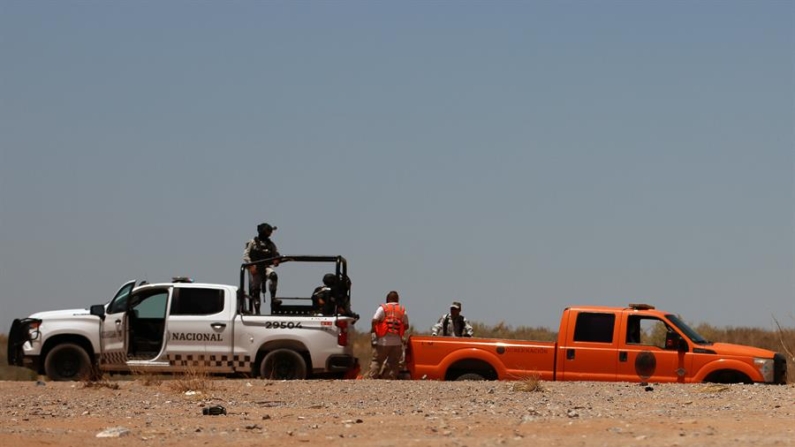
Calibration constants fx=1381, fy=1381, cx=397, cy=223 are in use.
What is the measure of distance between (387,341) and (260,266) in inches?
103

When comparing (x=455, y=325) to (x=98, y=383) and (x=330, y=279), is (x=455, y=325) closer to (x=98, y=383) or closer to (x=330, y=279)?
(x=330, y=279)

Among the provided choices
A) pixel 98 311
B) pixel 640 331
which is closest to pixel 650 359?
pixel 640 331

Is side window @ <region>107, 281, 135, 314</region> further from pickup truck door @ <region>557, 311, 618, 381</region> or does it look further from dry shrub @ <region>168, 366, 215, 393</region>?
pickup truck door @ <region>557, 311, 618, 381</region>

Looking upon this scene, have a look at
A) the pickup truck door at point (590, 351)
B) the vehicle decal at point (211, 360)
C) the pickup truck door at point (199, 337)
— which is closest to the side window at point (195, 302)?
the pickup truck door at point (199, 337)

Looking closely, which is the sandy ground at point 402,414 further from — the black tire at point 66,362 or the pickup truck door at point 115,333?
the black tire at point 66,362

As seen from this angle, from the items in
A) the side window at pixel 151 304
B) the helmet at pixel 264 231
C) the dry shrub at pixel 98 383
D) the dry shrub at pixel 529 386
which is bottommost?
the dry shrub at pixel 98 383

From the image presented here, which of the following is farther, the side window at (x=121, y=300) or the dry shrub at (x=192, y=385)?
the side window at (x=121, y=300)

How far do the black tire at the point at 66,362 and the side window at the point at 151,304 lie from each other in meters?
1.20

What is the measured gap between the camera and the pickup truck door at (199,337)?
2312 cm

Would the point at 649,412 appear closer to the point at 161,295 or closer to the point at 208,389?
the point at 208,389

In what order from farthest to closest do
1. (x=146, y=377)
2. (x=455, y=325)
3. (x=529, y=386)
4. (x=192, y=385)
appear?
(x=455, y=325) < (x=146, y=377) < (x=192, y=385) < (x=529, y=386)

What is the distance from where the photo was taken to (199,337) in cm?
2316

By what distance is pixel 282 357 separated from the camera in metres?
23.2

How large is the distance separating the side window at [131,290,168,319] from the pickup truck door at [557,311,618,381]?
681cm
